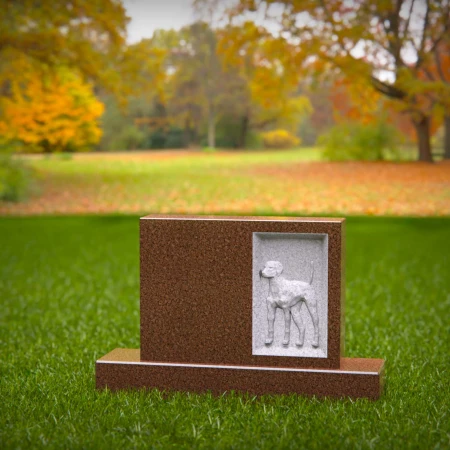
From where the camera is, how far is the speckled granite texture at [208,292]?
511 centimetres

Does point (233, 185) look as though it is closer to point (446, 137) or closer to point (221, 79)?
point (221, 79)

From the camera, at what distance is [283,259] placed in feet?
16.9

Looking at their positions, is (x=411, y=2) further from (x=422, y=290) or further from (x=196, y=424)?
(x=196, y=424)

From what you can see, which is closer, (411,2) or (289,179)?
(411,2)

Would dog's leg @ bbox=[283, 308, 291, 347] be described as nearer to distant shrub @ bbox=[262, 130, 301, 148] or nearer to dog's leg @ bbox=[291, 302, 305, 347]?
dog's leg @ bbox=[291, 302, 305, 347]

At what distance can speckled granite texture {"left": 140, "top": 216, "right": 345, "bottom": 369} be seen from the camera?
16.8ft

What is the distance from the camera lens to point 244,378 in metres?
5.20

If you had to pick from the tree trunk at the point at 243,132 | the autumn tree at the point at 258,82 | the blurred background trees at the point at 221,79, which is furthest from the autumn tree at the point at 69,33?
the tree trunk at the point at 243,132

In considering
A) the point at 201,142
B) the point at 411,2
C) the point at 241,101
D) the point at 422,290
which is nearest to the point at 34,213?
the point at 201,142

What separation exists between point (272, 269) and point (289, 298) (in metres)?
0.21

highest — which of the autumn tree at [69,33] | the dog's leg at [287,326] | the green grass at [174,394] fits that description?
the autumn tree at [69,33]

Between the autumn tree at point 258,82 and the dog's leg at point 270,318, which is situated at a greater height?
the autumn tree at point 258,82

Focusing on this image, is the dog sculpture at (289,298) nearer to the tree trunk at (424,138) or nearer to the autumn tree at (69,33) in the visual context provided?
the tree trunk at (424,138)

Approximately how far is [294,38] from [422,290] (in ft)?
32.6
